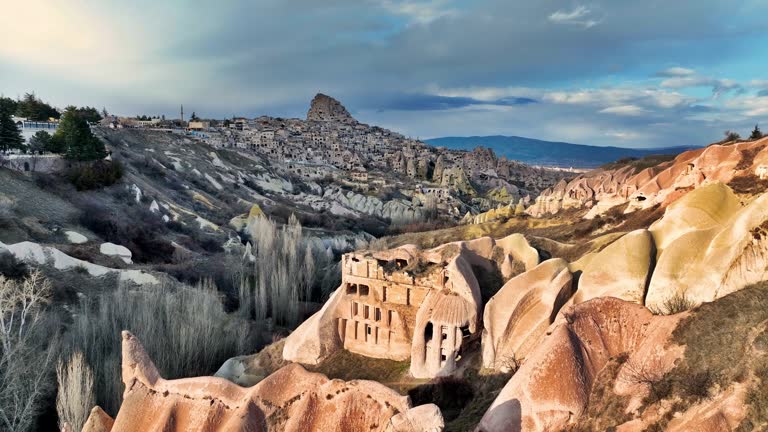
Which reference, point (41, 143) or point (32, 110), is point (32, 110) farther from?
point (41, 143)

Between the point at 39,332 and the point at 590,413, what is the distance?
24.0 m

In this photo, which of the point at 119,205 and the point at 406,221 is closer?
the point at 119,205

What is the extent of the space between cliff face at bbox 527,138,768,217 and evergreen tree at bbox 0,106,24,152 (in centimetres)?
5165

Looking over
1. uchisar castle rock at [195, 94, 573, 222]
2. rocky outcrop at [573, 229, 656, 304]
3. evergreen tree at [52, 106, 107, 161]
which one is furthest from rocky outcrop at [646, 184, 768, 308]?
evergreen tree at [52, 106, 107, 161]

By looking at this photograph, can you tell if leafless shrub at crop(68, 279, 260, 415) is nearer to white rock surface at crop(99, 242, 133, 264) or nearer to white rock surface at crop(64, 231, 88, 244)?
white rock surface at crop(99, 242, 133, 264)

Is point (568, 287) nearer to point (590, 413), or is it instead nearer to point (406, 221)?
point (590, 413)

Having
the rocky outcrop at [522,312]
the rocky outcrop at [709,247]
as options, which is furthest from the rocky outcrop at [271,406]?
the rocky outcrop at [709,247]

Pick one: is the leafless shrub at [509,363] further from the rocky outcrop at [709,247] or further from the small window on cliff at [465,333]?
the rocky outcrop at [709,247]

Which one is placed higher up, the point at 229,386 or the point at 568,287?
the point at 568,287

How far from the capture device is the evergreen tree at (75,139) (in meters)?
49.5

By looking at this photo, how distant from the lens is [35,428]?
20.1 metres

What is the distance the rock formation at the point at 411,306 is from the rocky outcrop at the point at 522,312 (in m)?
1.25

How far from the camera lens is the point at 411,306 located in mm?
20422

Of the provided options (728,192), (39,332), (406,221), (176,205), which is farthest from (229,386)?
(406,221)
